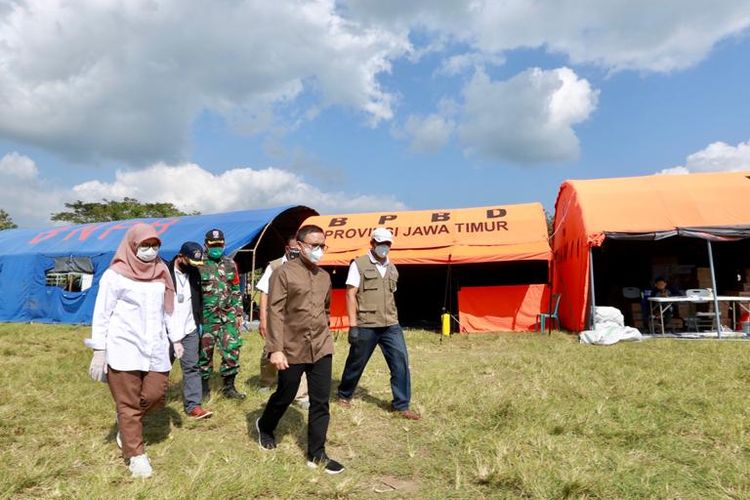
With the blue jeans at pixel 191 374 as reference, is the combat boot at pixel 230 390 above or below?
below

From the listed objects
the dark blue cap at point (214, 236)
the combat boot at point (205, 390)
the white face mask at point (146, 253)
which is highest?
the dark blue cap at point (214, 236)

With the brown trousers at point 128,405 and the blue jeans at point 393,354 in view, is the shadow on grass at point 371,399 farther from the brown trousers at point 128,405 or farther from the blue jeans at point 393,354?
the brown trousers at point 128,405

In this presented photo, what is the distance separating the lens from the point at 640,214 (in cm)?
1066

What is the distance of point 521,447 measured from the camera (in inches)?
147

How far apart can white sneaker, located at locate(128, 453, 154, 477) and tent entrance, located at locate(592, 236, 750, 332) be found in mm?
12529

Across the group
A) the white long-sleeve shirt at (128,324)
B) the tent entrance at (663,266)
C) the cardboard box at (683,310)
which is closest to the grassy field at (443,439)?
the white long-sleeve shirt at (128,324)

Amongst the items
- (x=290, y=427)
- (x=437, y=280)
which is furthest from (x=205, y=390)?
(x=437, y=280)

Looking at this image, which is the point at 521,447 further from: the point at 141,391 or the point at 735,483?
the point at 141,391

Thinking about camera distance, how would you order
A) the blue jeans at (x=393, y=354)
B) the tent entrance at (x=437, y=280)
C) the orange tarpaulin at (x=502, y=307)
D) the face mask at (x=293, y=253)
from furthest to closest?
the tent entrance at (x=437, y=280) → the orange tarpaulin at (x=502, y=307) → the face mask at (x=293, y=253) → the blue jeans at (x=393, y=354)

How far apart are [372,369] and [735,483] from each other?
4.54 metres

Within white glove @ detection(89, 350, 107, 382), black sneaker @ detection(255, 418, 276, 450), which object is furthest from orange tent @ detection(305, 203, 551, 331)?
white glove @ detection(89, 350, 107, 382)

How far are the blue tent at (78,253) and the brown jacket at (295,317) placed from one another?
11.0 m

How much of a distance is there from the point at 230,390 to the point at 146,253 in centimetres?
237

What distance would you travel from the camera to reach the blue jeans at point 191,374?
15.3 ft
